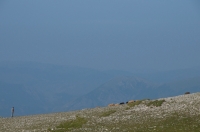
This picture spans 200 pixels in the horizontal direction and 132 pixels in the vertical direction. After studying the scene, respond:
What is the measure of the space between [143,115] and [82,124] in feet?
24.2

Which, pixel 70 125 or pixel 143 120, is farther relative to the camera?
pixel 70 125

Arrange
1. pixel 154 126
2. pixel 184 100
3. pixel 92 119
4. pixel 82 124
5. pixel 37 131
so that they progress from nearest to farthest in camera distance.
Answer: pixel 154 126, pixel 37 131, pixel 82 124, pixel 92 119, pixel 184 100

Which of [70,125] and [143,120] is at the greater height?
[70,125]

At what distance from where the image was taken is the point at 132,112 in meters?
55.7

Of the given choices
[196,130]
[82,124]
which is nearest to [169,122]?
[196,130]

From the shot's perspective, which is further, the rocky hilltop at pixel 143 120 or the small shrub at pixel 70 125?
the small shrub at pixel 70 125

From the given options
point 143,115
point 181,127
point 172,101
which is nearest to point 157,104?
point 172,101

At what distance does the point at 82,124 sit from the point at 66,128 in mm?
2551

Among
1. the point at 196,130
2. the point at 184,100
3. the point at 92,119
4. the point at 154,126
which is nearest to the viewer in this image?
the point at 196,130

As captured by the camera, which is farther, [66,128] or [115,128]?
[66,128]

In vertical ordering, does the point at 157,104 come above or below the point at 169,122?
above

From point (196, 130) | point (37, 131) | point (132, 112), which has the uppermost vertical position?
point (132, 112)

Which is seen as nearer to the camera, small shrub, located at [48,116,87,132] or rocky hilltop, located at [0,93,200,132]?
rocky hilltop, located at [0,93,200,132]

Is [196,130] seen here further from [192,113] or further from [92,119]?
[92,119]
